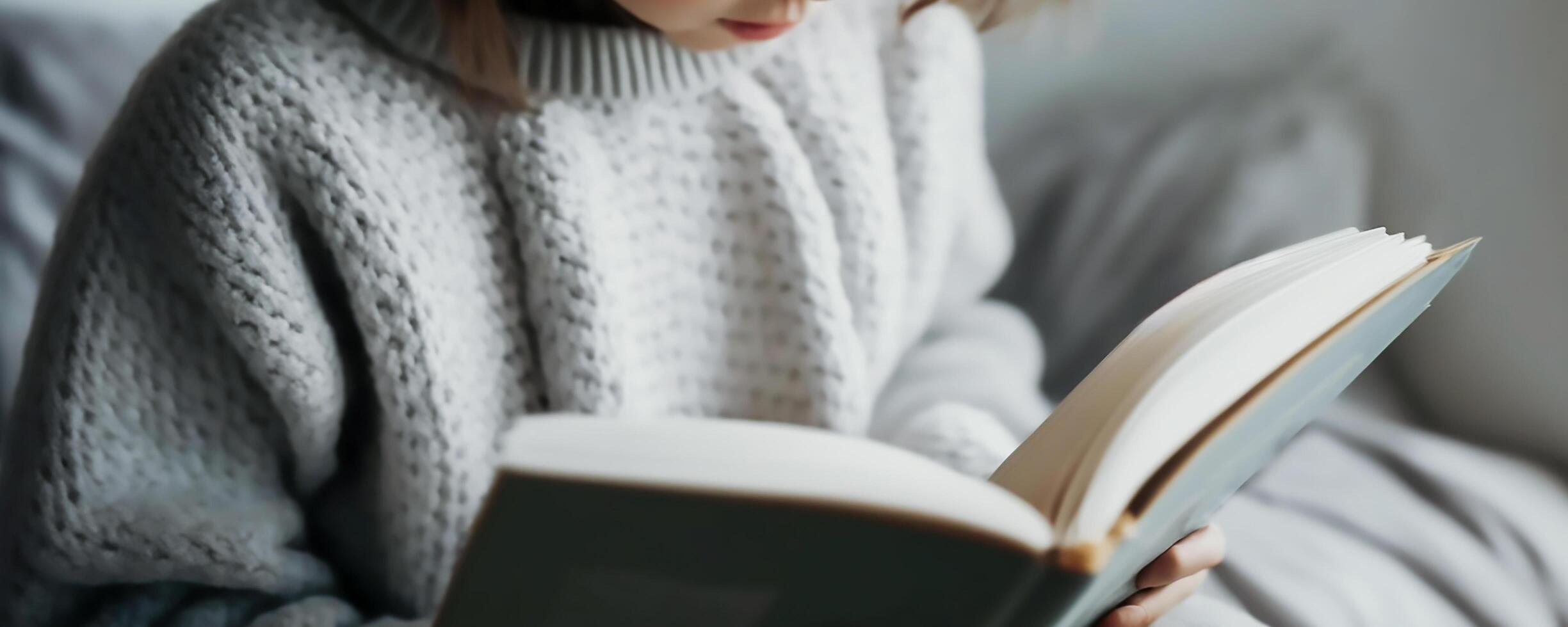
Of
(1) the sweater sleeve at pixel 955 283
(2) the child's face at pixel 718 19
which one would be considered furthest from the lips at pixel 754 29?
(1) the sweater sleeve at pixel 955 283

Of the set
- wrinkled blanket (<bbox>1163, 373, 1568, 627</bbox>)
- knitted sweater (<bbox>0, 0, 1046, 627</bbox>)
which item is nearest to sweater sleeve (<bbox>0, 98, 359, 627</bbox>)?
knitted sweater (<bbox>0, 0, 1046, 627</bbox>)

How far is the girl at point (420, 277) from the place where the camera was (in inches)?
20.8

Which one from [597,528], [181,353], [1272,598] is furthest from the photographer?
[1272,598]

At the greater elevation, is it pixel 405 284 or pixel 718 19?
pixel 718 19

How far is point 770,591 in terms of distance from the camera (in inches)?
13.1

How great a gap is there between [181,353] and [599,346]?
0.66 feet

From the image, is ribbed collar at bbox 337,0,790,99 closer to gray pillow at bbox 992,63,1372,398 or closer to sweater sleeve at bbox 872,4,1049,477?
sweater sleeve at bbox 872,4,1049,477

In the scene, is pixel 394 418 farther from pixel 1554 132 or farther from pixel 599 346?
pixel 1554 132

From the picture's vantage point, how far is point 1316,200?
0.84 m

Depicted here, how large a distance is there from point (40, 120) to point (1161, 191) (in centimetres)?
83

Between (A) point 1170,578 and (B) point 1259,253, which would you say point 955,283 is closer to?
(B) point 1259,253

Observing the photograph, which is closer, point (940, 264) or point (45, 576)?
point (45, 576)

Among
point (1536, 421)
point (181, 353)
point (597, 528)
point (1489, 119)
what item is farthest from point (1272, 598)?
point (181, 353)

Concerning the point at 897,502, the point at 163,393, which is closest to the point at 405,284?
the point at 163,393
